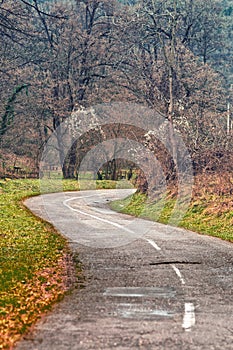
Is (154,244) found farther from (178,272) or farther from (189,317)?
(189,317)

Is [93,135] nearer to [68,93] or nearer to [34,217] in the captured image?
[68,93]

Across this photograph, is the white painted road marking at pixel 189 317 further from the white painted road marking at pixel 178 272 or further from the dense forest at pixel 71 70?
the dense forest at pixel 71 70

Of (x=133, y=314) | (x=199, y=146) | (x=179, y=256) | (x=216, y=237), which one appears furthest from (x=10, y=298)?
(x=199, y=146)

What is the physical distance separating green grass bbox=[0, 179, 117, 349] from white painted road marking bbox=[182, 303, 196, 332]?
228 centimetres

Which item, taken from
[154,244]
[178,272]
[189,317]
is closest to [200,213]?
[154,244]

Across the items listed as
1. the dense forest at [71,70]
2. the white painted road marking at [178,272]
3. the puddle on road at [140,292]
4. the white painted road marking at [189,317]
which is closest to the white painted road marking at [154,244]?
the white painted road marking at [178,272]

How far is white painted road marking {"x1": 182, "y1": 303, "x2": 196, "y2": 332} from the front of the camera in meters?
8.32

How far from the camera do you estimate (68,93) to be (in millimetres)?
58500

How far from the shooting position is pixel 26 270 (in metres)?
13.0

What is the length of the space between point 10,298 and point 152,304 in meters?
2.51

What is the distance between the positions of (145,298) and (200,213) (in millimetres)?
15366

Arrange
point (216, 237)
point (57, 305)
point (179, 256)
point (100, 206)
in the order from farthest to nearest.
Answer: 1. point (100, 206)
2. point (216, 237)
3. point (179, 256)
4. point (57, 305)

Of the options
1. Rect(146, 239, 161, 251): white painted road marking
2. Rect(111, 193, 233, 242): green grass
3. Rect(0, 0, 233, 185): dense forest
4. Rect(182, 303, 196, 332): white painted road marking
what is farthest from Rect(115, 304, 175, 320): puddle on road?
Rect(0, 0, 233, 185): dense forest

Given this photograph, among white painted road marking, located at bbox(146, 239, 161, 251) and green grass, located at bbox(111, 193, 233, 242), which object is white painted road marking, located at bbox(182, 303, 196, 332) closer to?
white painted road marking, located at bbox(146, 239, 161, 251)
